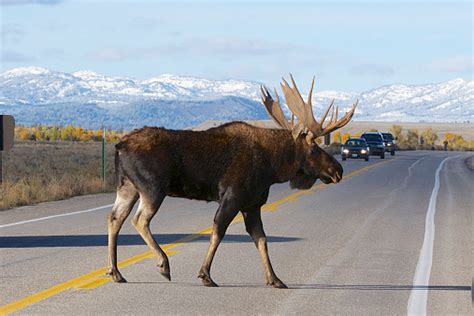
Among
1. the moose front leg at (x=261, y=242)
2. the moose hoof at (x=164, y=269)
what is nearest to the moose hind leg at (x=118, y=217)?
the moose hoof at (x=164, y=269)

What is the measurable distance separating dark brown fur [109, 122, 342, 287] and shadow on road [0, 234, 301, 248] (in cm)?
379

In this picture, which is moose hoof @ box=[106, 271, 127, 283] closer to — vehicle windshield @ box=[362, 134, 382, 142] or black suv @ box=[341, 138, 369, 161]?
black suv @ box=[341, 138, 369, 161]

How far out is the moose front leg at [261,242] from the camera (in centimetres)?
1097

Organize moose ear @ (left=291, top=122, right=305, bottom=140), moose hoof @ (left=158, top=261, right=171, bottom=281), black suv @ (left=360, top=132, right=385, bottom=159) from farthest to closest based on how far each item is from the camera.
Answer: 1. black suv @ (left=360, top=132, right=385, bottom=159)
2. moose ear @ (left=291, top=122, right=305, bottom=140)
3. moose hoof @ (left=158, top=261, right=171, bottom=281)

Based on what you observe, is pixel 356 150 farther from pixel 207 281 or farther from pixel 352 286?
pixel 207 281

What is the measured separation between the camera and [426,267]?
13016 millimetres

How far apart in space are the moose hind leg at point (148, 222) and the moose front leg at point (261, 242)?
1027 millimetres

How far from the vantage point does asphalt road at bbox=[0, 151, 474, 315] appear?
9.99 meters

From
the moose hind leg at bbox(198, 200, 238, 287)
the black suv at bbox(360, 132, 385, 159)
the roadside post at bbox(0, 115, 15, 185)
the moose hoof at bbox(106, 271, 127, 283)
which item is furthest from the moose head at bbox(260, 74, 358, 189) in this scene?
the black suv at bbox(360, 132, 385, 159)

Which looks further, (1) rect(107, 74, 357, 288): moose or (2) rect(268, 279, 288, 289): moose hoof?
(2) rect(268, 279, 288, 289): moose hoof

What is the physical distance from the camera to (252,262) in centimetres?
1293

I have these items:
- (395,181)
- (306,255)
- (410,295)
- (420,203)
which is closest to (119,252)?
(306,255)

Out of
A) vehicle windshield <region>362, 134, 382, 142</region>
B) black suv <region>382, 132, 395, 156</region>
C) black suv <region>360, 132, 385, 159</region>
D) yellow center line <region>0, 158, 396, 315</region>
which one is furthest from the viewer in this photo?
black suv <region>382, 132, 395, 156</region>

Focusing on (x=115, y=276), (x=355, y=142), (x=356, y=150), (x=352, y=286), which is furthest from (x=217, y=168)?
(x=355, y=142)
